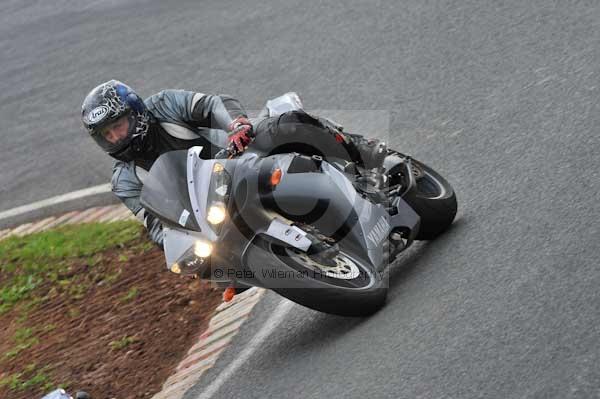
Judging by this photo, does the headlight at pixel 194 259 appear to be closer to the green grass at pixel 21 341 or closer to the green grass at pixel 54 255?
the green grass at pixel 21 341

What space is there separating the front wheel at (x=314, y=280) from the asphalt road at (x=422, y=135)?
6.4 inches

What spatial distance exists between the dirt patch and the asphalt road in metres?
0.73

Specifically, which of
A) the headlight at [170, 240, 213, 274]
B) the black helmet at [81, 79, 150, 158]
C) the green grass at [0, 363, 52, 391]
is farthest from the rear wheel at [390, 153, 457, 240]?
the green grass at [0, 363, 52, 391]

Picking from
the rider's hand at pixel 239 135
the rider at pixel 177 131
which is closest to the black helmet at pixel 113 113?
the rider at pixel 177 131

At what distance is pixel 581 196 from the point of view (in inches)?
255

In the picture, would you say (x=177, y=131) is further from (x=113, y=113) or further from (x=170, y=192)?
(x=170, y=192)

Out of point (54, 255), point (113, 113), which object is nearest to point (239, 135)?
point (113, 113)

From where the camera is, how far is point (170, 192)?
6.24 meters

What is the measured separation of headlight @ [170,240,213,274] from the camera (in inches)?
239

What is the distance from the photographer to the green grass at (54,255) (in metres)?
9.34

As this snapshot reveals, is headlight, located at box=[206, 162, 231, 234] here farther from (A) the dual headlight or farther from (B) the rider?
(B) the rider

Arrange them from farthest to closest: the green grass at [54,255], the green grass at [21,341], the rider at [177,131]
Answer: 1. the green grass at [54,255]
2. the green grass at [21,341]
3. the rider at [177,131]

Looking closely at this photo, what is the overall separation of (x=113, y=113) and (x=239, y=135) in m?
0.86

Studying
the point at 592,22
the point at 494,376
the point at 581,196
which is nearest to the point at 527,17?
the point at 592,22
